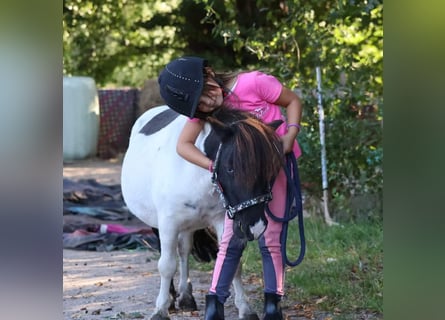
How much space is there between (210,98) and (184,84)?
0.15 metres

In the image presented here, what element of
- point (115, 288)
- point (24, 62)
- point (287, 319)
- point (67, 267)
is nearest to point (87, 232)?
point (67, 267)

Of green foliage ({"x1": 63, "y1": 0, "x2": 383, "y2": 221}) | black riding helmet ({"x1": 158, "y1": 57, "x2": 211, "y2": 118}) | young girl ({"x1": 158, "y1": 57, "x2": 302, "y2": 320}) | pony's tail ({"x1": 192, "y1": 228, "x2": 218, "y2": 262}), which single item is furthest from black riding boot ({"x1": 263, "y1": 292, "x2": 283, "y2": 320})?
green foliage ({"x1": 63, "y1": 0, "x2": 383, "y2": 221})

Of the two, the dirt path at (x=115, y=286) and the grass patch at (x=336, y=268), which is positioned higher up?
the grass patch at (x=336, y=268)

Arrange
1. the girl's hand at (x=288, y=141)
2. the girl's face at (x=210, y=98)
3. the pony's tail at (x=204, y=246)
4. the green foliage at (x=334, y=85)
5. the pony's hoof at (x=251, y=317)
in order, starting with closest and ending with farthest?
1. the girl's face at (x=210, y=98)
2. the girl's hand at (x=288, y=141)
3. the pony's hoof at (x=251, y=317)
4. the pony's tail at (x=204, y=246)
5. the green foliage at (x=334, y=85)

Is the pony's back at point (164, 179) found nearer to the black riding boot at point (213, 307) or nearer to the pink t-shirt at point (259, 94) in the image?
the pink t-shirt at point (259, 94)

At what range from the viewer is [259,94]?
4.08m

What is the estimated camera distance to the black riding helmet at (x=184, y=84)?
380 cm

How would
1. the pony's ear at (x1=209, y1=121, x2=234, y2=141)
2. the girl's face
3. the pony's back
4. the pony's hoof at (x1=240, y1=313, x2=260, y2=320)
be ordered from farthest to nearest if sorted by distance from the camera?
the pony's hoof at (x1=240, y1=313, x2=260, y2=320) < the pony's back < the girl's face < the pony's ear at (x1=209, y1=121, x2=234, y2=141)

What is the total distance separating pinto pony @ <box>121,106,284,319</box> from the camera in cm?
361

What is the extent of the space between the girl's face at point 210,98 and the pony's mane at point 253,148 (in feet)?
0.29

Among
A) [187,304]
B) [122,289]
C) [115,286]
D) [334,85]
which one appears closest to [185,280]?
[187,304]

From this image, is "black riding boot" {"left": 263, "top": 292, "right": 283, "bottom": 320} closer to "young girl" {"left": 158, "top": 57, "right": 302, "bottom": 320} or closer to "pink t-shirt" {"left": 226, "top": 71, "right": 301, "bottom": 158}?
"young girl" {"left": 158, "top": 57, "right": 302, "bottom": 320}

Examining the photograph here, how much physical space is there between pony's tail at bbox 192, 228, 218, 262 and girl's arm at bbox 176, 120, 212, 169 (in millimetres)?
1518

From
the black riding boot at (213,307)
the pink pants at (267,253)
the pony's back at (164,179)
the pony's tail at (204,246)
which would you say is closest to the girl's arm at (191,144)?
the pony's back at (164,179)
